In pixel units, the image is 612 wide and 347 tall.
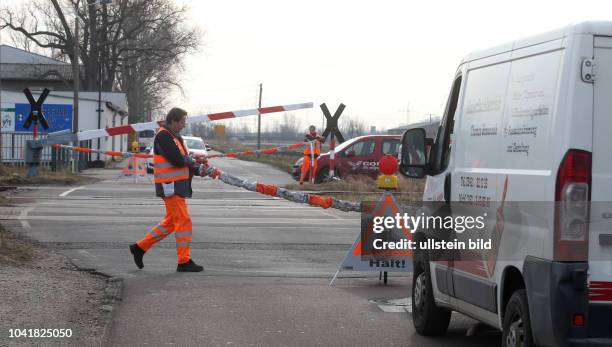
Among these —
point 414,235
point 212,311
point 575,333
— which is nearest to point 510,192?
point 575,333

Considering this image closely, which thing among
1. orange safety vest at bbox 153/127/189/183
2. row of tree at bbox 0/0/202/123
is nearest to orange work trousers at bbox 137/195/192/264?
orange safety vest at bbox 153/127/189/183

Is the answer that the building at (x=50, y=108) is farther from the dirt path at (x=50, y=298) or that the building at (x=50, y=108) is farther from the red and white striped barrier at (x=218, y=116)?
the dirt path at (x=50, y=298)

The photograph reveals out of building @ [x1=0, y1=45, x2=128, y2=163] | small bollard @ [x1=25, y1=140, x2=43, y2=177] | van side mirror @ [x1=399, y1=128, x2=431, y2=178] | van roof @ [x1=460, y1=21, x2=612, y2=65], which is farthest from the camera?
building @ [x1=0, y1=45, x2=128, y2=163]

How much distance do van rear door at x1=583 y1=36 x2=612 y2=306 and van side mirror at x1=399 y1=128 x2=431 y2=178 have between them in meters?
1.99

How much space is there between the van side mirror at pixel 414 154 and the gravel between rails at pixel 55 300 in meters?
2.68

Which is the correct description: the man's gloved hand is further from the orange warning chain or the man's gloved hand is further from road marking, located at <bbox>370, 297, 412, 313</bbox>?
road marking, located at <bbox>370, 297, 412, 313</bbox>

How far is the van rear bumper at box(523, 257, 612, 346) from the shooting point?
524cm

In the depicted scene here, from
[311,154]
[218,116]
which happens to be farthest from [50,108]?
[218,116]

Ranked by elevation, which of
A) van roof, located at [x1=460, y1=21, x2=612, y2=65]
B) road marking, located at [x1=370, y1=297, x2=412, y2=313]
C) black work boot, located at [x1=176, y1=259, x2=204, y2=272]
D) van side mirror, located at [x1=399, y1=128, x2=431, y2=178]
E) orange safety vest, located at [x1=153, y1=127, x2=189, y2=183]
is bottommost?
road marking, located at [x1=370, y1=297, x2=412, y2=313]

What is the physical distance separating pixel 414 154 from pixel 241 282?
373 cm

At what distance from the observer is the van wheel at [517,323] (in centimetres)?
567

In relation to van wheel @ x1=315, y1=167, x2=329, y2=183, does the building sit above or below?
above

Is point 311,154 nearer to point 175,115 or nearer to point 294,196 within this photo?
point 294,196

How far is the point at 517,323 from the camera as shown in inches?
232
